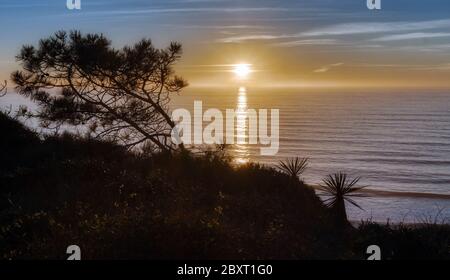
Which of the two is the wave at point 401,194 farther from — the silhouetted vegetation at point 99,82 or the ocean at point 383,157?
the silhouetted vegetation at point 99,82

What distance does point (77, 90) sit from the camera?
13.6m

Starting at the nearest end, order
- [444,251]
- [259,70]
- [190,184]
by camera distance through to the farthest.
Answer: [444,251], [190,184], [259,70]

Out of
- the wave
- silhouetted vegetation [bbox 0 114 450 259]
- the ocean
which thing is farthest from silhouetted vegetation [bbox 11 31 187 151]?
the wave

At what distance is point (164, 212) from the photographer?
8539mm

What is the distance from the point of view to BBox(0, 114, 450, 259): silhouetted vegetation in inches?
285

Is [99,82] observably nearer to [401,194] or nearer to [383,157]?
[401,194]

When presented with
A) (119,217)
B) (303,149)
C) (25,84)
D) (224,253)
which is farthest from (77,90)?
(303,149)

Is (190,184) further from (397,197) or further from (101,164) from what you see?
(397,197)

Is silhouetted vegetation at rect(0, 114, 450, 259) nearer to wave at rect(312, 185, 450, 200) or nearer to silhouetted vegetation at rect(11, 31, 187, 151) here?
silhouetted vegetation at rect(11, 31, 187, 151)

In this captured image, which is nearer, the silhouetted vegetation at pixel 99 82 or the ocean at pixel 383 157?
the silhouetted vegetation at pixel 99 82

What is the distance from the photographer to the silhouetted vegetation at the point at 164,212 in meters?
7.23

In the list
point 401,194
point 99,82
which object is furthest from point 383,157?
point 99,82

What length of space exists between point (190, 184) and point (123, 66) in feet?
11.7

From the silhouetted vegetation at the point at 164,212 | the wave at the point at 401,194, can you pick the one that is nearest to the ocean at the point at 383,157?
the wave at the point at 401,194
